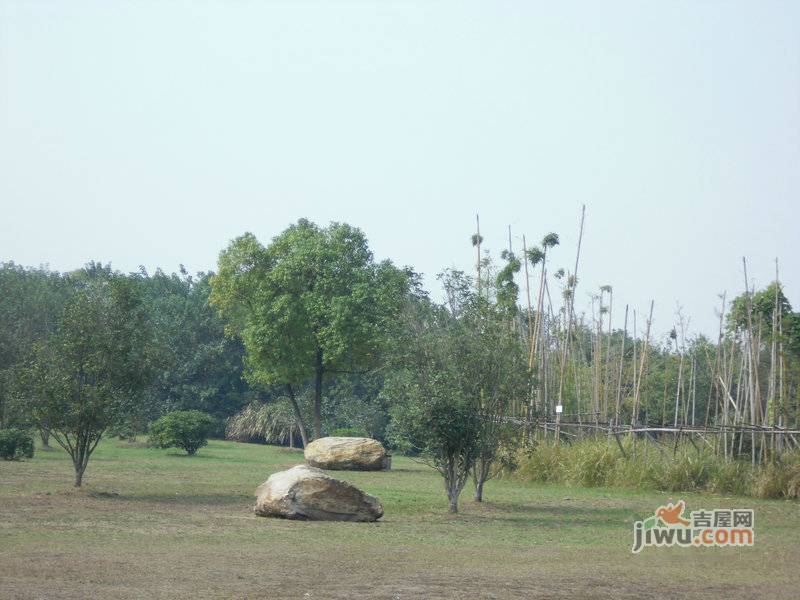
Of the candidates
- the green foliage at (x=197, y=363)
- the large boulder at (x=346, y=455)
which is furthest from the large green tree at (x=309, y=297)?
the green foliage at (x=197, y=363)

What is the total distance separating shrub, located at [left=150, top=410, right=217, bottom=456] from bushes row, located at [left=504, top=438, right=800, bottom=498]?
13.0 m

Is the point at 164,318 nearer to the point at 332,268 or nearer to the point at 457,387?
the point at 332,268

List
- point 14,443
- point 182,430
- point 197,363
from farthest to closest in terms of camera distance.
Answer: point 197,363, point 182,430, point 14,443

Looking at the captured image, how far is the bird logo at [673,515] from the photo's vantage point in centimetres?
1617

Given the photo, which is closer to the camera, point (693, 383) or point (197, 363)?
point (693, 383)

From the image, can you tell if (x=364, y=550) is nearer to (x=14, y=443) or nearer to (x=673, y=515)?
(x=673, y=515)

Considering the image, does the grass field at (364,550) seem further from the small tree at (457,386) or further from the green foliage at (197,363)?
the green foliage at (197,363)

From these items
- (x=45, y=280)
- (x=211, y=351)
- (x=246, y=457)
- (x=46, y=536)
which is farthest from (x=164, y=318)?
(x=46, y=536)

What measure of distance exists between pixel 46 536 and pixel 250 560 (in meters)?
3.49

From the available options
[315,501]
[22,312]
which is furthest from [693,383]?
[22,312]

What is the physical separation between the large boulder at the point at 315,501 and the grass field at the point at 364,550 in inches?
16.7

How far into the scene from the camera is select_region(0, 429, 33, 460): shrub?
2811 cm

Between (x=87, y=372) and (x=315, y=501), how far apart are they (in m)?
7.10

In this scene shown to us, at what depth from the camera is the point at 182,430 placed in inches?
1368
